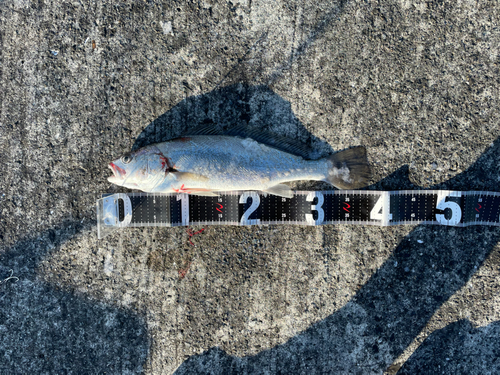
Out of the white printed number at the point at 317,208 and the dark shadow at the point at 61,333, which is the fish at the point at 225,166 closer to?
the white printed number at the point at 317,208

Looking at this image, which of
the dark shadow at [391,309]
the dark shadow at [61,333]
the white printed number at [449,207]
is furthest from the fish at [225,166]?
the dark shadow at [61,333]

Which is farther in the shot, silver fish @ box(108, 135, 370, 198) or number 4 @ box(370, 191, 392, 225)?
number 4 @ box(370, 191, 392, 225)

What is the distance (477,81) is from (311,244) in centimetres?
279

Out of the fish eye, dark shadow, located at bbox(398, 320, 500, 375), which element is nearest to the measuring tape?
the fish eye

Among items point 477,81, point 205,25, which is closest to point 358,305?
point 477,81

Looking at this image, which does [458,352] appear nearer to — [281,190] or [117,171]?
[281,190]

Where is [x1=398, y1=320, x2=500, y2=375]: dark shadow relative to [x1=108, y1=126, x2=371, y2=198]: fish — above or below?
below

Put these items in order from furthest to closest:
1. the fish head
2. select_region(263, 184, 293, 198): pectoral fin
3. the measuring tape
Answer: the measuring tape, select_region(263, 184, 293, 198): pectoral fin, the fish head

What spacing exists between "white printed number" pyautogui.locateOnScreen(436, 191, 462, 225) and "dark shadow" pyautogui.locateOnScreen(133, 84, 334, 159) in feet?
5.79

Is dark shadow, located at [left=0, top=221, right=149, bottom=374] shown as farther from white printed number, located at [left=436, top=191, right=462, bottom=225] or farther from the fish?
white printed number, located at [left=436, top=191, right=462, bottom=225]

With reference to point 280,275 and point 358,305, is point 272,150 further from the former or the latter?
point 358,305

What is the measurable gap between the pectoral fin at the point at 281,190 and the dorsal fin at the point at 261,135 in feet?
1.42

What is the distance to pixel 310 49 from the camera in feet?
11.2

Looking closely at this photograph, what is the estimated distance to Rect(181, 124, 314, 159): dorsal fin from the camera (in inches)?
130
